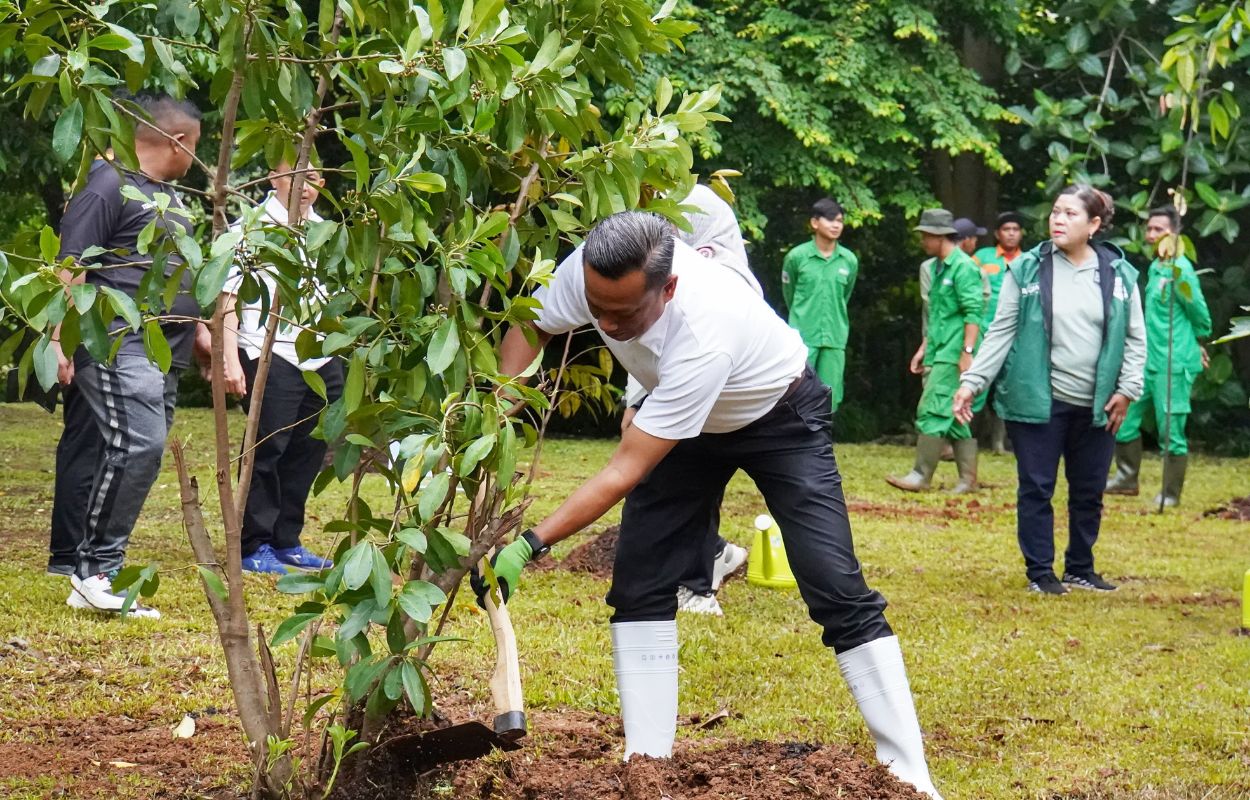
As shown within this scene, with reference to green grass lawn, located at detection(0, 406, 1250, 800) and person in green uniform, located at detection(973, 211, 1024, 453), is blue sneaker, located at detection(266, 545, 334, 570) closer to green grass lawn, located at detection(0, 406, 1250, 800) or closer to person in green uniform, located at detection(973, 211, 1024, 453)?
green grass lawn, located at detection(0, 406, 1250, 800)

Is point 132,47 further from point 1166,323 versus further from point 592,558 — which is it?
point 1166,323

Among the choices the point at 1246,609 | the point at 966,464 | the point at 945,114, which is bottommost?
the point at 966,464

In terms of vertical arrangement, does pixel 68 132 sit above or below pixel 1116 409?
above

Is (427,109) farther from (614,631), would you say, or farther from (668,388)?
(614,631)

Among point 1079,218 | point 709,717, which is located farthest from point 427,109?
point 1079,218

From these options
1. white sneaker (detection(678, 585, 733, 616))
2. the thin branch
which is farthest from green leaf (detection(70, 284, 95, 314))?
white sneaker (detection(678, 585, 733, 616))

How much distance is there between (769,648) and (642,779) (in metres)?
2.23

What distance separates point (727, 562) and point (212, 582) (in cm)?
433

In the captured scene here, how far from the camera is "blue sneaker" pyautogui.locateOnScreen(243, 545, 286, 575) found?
6.84m

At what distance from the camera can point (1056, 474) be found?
293 inches

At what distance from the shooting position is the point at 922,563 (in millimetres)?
8359

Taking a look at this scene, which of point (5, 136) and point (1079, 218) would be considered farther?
point (5, 136)

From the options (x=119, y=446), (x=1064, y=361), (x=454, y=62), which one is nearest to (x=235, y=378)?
(x=119, y=446)

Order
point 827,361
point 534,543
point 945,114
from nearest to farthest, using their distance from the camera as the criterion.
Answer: point 534,543 < point 827,361 < point 945,114
